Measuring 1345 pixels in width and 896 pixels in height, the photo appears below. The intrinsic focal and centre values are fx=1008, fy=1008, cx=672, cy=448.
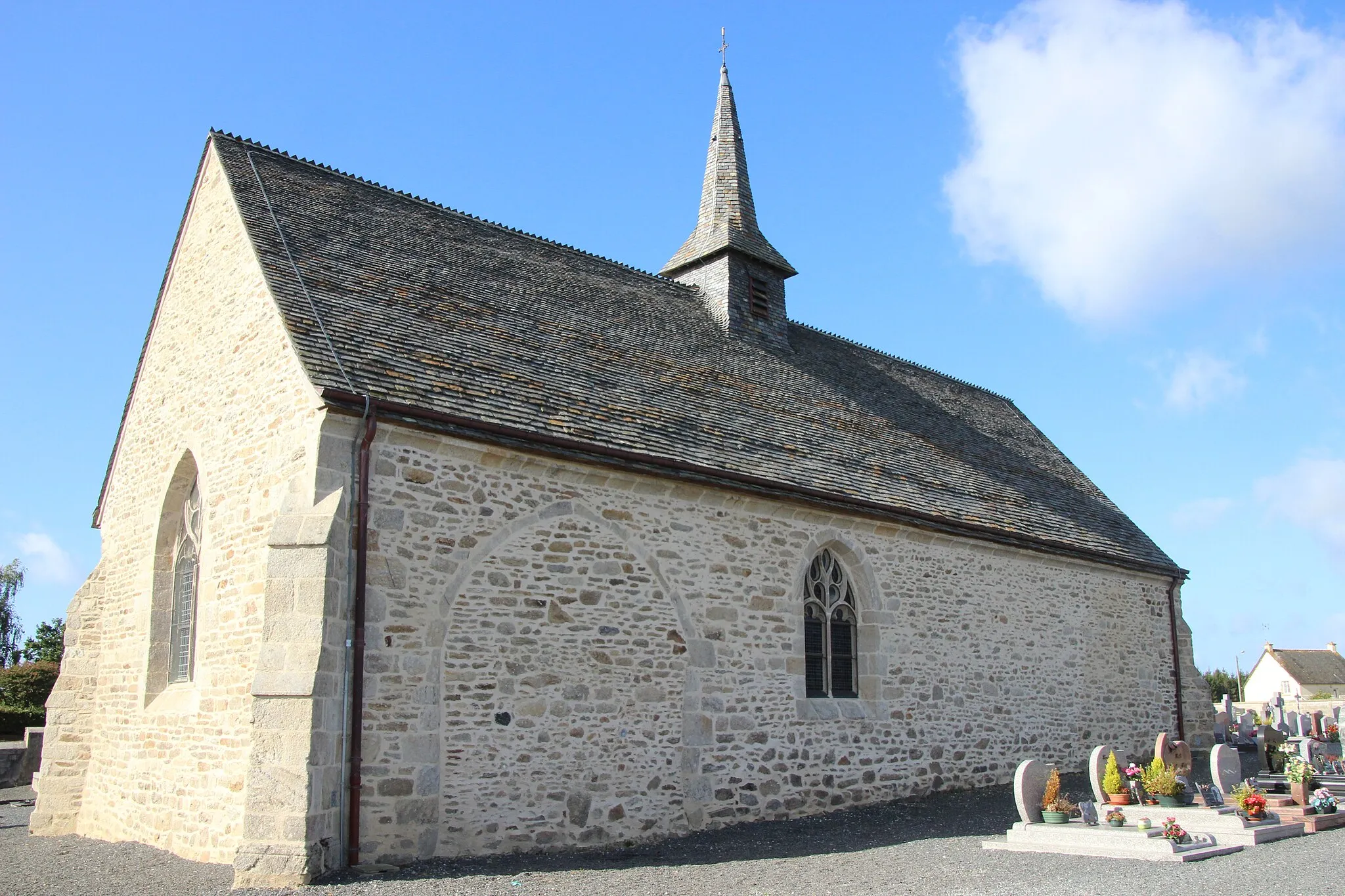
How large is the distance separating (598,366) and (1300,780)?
968cm

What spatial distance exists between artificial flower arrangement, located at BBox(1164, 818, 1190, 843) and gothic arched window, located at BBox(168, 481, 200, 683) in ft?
34.1

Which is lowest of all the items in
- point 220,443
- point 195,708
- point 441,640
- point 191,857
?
point 191,857

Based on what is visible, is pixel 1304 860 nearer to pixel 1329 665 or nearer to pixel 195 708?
pixel 195 708

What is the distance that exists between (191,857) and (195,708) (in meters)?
1.42

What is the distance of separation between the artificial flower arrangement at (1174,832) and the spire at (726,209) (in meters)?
11.8

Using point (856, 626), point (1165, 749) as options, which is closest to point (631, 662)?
point (856, 626)

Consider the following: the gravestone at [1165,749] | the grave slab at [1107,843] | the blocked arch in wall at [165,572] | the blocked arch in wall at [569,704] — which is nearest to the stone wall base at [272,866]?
the blocked arch in wall at [569,704]

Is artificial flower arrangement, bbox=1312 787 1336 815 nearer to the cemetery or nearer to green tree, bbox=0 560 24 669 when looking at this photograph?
the cemetery

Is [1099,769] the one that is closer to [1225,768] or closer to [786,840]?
[1225,768]

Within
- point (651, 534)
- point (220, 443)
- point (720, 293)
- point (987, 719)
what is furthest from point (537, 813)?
point (720, 293)

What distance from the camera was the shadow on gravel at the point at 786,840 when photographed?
916cm

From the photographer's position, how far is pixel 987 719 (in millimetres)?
15211

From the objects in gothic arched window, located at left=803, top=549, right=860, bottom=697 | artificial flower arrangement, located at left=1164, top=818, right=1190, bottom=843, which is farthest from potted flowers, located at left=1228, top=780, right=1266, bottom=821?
gothic arched window, located at left=803, top=549, right=860, bottom=697

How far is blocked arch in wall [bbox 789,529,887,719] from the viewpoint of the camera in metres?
12.9
